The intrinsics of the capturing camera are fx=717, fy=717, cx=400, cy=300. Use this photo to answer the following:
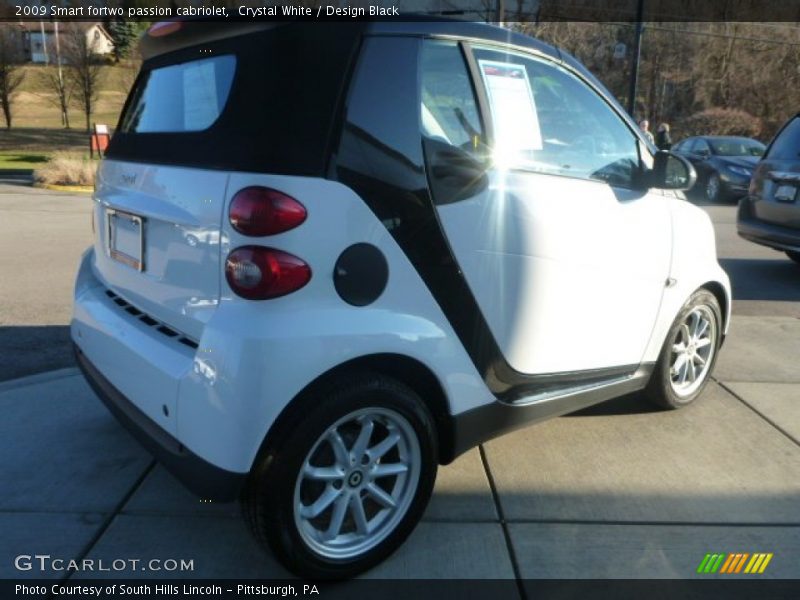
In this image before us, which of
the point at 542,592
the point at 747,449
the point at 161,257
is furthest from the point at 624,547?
the point at 161,257

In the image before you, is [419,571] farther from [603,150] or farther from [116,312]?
[603,150]

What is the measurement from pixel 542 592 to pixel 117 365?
1784mm

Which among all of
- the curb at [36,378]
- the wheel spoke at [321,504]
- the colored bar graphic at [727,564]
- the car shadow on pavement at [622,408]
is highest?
the wheel spoke at [321,504]

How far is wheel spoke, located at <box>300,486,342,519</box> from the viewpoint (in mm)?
2506

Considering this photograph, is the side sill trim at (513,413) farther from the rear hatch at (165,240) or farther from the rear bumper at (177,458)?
the rear hatch at (165,240)

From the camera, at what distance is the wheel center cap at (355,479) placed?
2.59m

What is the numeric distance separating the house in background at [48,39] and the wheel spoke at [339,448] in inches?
1350

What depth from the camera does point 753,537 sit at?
290 centimetres

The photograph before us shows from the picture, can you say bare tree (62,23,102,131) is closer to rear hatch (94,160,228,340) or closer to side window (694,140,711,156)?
side window (694,140,711,156)

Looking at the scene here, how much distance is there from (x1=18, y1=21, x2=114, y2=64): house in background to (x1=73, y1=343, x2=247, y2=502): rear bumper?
33750mm

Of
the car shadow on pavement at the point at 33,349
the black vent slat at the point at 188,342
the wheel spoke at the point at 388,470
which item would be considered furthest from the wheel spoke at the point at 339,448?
the car shadow on pavement at the point at 33,349

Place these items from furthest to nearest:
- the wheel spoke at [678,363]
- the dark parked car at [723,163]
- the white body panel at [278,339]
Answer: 1. the dark parked car at [723,163]
2. the wheel spoke at [678,363]
3. the white body panel at [278,339]

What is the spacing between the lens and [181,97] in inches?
110

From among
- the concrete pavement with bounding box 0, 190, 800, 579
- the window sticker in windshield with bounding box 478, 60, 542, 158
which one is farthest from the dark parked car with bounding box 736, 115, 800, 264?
the window sticker in windshield with bounding box 478, 60, 542, 158
